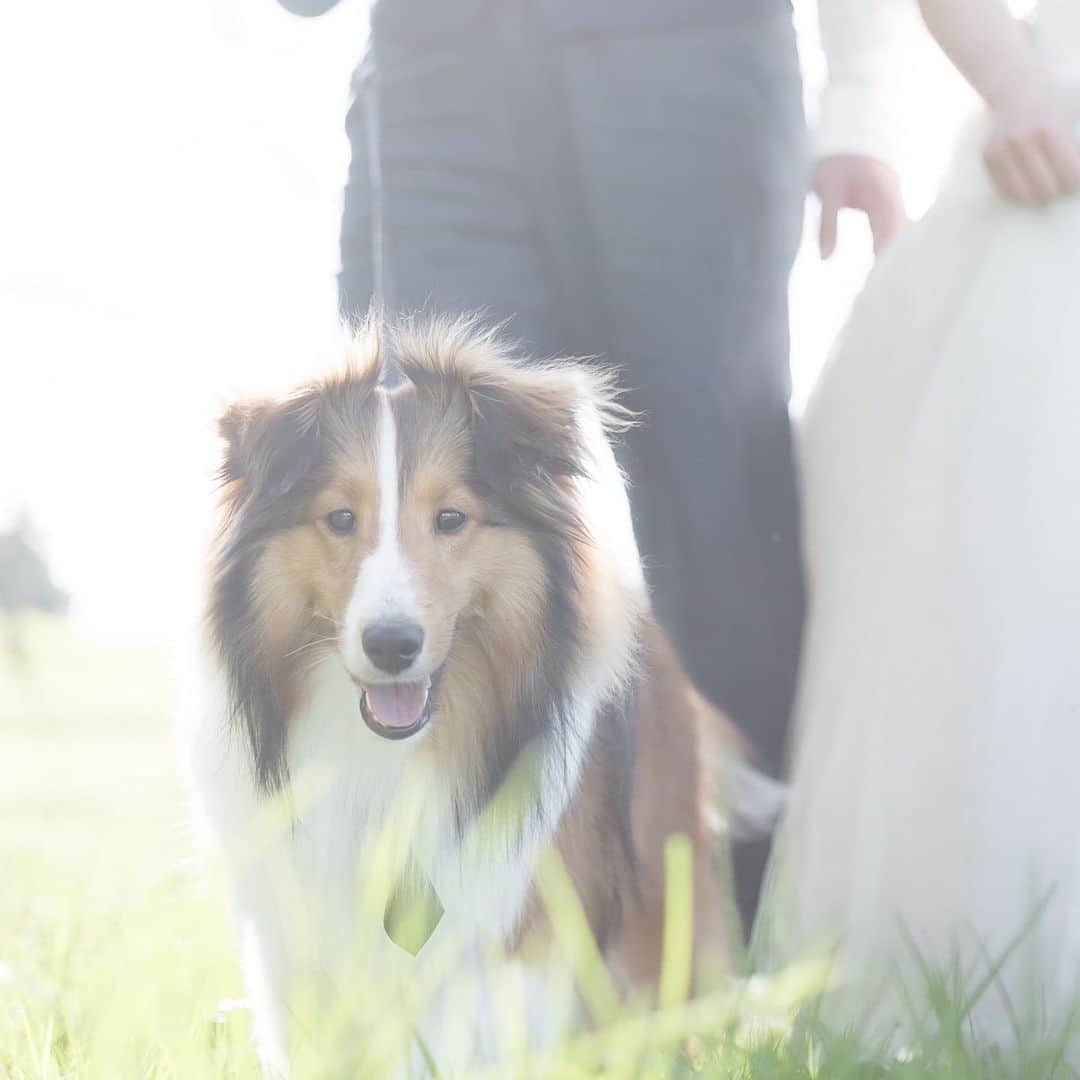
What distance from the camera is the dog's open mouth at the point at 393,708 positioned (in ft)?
7.42

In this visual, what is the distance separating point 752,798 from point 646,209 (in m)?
1.18

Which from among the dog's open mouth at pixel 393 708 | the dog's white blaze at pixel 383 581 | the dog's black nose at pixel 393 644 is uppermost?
the dog's white blaze at pixel 383 581

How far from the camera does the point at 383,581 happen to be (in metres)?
2.18

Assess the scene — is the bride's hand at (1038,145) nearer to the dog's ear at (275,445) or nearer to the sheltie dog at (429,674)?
the sheltie dog at (429,674)

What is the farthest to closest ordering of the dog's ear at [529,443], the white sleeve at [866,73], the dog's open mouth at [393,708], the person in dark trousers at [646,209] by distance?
the white sleeve at [866,73]
the person in dark trousers at [646,209]
the dog's ear at [529,443]
the dog's open mouth at [393,708]

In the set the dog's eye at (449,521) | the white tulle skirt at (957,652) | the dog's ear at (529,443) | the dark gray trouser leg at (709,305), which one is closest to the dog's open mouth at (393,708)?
the dog's eye at (449,521)

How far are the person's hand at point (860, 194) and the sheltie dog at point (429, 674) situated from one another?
0.68 metres

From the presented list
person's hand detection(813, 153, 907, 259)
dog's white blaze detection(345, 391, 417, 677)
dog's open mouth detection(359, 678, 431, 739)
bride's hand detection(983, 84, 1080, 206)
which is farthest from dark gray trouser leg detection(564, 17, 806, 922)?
dog's open mouth detection(359, 678, 431, 739)

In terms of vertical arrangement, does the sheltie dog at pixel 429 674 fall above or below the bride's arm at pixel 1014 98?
below

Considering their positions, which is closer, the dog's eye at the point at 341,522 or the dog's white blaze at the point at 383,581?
the dog's white blaze at the point at 383,581

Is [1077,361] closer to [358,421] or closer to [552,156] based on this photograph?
[552,156]

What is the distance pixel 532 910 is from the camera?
2.33m

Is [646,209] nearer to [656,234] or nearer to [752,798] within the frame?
[656,234]

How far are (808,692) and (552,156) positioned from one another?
3.63ft
